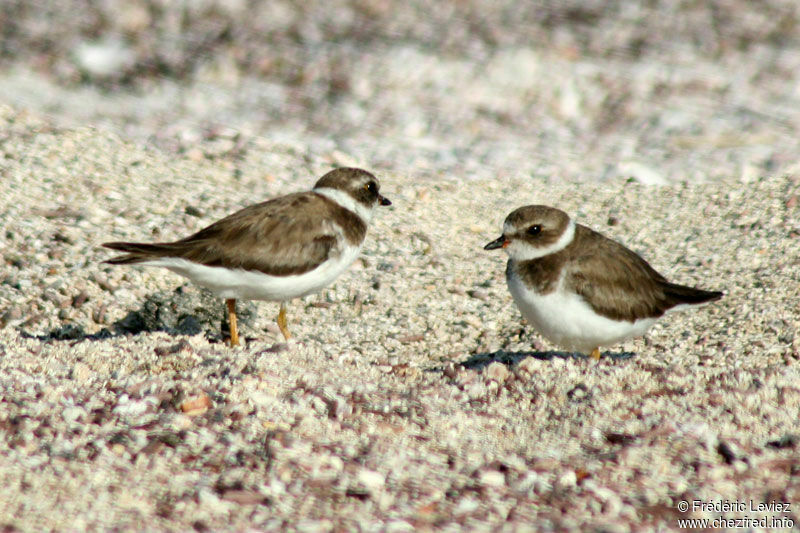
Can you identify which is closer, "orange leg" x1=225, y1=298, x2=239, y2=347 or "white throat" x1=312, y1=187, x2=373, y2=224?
"orange leg" x1=225, y1=298, x2=239, y2=347

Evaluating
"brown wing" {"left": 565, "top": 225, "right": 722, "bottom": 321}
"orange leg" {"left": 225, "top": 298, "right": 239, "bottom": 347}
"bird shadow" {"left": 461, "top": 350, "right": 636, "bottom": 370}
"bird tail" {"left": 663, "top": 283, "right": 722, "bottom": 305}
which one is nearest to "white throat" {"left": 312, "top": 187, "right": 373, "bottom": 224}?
"orange leg" {"left": 225, "top": 298, "right": 239, "bottom": 347}

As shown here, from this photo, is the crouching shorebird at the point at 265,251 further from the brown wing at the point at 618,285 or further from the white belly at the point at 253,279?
the brown wing at the point at 618,285

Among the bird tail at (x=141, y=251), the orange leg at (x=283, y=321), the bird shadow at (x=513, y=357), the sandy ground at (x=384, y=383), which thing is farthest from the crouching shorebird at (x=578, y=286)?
the bird tail at (x=141, y=251)

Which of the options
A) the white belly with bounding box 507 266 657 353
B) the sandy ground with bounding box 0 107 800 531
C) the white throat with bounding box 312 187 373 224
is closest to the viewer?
the sandy ground with bounding box 0 107 800 531

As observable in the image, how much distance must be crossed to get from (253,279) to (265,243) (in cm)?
22

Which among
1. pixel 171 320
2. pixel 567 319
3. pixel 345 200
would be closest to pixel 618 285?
pixel 567 319

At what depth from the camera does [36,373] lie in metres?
4.90

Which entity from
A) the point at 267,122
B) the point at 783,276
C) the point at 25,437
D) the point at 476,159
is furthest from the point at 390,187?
the point at 25,437

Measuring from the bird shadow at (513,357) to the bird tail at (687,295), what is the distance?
44 centimetres

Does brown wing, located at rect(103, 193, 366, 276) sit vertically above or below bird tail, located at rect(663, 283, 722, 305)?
above

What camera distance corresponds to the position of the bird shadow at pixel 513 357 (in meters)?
5.48

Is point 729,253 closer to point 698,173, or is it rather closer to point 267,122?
point 698,173

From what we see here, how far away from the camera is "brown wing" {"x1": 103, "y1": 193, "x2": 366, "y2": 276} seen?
5734 millimetres

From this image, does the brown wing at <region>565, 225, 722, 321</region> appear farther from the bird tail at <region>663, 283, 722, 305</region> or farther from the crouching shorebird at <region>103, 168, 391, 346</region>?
the crouching shorebird at <region>103, 168, 391, 346</region>
